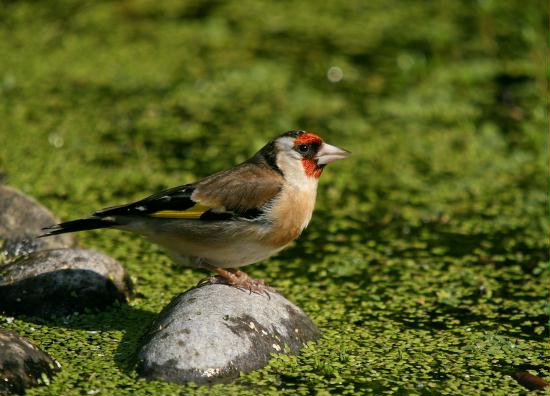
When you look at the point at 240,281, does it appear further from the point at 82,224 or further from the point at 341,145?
the point at 341,145

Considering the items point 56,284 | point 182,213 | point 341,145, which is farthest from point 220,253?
point 341,145

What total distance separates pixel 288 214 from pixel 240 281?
0.51m

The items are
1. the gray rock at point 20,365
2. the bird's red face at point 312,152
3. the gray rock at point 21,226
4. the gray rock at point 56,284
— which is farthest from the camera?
the gray rock at point 21,226

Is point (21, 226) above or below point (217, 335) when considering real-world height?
Answer: above

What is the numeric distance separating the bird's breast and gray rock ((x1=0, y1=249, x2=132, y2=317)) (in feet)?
3.87

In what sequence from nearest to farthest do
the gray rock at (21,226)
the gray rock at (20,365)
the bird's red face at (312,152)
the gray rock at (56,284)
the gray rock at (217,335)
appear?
1. the gray rock at (20,365)
2. the gray rock at (217,335)
3. the gray rock at (56,284)
4. the bird's red face at (312,152)
5. the gray rock at (21,226)

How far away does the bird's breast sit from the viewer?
6090 millimetres

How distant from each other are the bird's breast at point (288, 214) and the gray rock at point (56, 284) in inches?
46.4

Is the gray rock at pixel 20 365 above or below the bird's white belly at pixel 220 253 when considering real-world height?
below

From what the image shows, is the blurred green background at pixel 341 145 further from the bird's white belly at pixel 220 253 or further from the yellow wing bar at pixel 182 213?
the yellow wing bar at pixel 182 213

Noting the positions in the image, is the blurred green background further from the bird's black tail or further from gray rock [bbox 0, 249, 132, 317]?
the bird's black tail

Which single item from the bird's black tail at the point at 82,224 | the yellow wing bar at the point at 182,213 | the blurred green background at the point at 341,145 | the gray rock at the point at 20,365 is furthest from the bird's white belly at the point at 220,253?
the gray rock at the point at 20,365

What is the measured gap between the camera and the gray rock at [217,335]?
5.39 metres

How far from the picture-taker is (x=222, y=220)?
6.09m
